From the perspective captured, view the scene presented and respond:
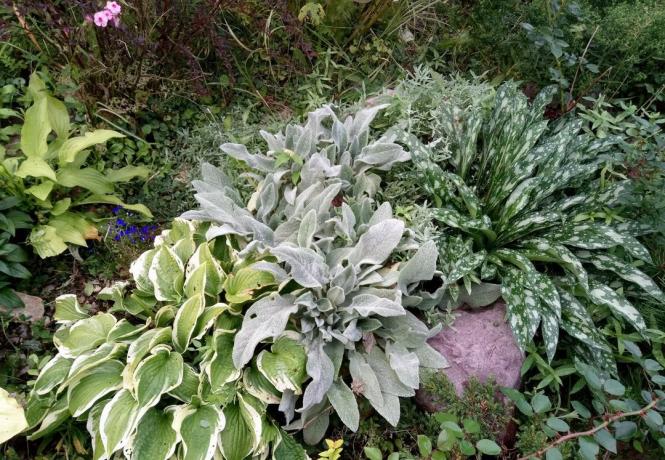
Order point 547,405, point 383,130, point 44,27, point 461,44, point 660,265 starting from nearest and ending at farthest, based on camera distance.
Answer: point 547,405, point 660,265, point 383,130, point 44,27, point 461,44

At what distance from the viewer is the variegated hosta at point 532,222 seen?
2363mm

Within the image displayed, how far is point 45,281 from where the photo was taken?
2.85 m

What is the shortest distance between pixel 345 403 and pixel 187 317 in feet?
2.41

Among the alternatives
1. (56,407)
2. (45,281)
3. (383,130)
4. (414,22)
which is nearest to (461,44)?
(414,22)

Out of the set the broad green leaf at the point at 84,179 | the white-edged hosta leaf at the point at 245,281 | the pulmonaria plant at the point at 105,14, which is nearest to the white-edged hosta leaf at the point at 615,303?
the white-edged hosta leaf at the point at 245,281

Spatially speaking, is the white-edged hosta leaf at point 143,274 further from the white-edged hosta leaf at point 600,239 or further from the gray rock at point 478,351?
the white-edged hosta leaf at point 600,239

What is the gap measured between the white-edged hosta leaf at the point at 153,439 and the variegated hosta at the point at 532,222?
129 centimetres

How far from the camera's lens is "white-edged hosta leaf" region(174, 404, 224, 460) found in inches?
79.7

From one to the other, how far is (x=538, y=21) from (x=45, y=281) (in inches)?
120

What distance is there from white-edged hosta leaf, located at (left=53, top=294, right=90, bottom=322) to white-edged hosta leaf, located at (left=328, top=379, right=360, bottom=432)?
125 centimetres

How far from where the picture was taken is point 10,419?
6.61 ft

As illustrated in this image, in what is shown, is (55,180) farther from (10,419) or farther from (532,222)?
(532,222)

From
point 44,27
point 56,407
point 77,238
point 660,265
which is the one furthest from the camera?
point 44,27

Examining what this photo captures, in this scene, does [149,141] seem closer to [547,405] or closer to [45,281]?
[45,281]
